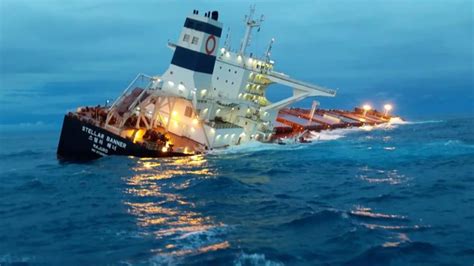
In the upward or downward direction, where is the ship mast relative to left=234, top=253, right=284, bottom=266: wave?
upward

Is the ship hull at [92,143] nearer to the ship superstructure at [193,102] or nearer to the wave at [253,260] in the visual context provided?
the ship superstructure at [193,102]

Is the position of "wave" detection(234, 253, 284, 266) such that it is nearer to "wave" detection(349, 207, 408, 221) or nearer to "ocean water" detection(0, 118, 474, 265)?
"ocean water" detection(0, 118, 474, 265)

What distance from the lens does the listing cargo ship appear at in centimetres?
3556

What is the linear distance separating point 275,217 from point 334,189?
752 centimetres

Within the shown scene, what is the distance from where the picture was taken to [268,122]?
167 ft

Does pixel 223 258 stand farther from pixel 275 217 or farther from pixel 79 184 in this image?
pixel 79 184

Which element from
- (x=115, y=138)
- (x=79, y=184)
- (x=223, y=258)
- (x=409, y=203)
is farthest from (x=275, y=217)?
(x=115, y=138)

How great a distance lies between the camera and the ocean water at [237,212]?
1547 cm

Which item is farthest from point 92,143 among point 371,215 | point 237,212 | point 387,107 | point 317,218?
point 387,107

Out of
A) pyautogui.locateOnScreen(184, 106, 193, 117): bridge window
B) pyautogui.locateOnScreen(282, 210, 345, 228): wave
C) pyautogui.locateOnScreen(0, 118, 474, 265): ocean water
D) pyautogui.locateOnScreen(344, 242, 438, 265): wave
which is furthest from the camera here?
pyautogui.locateOnScreen(184, 106, 193, 117): bridge window

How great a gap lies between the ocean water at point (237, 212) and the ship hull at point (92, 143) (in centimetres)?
112

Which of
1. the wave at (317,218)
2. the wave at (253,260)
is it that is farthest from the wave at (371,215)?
the wave at (253,260)

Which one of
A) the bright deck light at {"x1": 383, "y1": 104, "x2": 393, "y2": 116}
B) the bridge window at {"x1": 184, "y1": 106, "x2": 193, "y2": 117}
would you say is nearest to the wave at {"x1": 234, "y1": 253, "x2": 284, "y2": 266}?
the bridge window at {"x1": 184, "y1": 106, "x2": 193, "y2": 117}

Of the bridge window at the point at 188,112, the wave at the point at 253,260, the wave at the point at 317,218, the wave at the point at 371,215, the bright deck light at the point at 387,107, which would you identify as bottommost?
the wave at the point at 253,260
